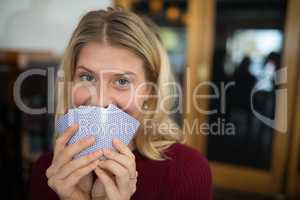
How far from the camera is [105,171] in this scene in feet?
1.74

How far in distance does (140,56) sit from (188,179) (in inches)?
11.2

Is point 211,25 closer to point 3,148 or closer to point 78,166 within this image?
point 3,148

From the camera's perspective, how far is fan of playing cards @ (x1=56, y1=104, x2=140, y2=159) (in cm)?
52

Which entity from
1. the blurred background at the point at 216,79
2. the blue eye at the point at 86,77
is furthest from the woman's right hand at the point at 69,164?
the blurred background at the point at 216,79

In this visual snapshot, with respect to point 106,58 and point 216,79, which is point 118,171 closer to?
point 106,58

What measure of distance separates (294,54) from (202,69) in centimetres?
51

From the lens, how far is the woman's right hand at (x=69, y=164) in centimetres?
51

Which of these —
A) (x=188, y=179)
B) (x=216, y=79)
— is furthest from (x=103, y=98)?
(x=216, y=79)

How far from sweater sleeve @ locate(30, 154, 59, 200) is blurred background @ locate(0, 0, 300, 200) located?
0.13 metres

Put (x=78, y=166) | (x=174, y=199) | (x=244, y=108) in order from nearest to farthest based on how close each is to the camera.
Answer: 1. (x=78, y=166)
2. (x=174, y=199)
3. (x=244, y=108)

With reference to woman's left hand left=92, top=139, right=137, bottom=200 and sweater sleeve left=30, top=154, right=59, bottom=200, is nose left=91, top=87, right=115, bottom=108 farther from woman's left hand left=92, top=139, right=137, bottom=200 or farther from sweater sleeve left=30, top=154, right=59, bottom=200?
sweater sleeve left=30, top=154, right=59, bottom=200

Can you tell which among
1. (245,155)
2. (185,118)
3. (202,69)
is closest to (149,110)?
(185,118)

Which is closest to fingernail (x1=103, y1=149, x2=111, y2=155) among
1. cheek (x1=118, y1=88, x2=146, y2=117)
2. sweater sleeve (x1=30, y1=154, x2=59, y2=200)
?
cheek (x1=118, y1=88, x2=146, y2=117)

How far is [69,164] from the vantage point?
520 mm
